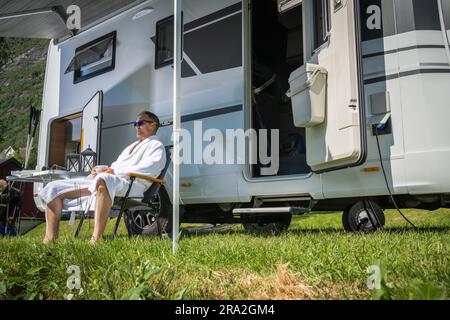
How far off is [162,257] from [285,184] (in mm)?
1771

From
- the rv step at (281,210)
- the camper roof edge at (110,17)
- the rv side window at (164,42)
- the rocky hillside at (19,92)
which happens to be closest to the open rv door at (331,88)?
the rv step at (281,210)

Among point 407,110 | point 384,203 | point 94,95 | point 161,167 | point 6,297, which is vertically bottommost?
point 6,297

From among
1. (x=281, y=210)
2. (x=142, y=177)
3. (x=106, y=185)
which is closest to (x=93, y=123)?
(x=142, y=177)

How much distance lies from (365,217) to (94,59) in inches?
146

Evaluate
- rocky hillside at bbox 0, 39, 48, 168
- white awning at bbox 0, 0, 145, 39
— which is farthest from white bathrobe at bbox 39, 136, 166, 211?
rocky hillside at bbox 0, 39, 48, 168

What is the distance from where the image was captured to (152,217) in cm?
467

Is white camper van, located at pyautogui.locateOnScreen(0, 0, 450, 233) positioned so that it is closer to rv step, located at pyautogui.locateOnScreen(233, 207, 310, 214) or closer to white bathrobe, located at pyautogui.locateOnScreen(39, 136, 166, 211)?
rv step, located at pyautogui.locateOnScreen(233, 207, 310, 214)

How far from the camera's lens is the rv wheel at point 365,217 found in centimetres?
351

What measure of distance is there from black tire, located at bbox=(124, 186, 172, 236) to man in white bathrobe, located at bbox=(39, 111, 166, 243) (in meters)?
0.72

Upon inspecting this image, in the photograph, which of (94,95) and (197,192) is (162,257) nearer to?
(197,192)

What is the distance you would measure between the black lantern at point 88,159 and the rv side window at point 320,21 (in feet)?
8.90

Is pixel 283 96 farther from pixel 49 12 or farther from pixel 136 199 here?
pixel 49 12

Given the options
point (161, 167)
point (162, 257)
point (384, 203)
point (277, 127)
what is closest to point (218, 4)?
point (277, 127)

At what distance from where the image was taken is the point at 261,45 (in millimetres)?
4602
